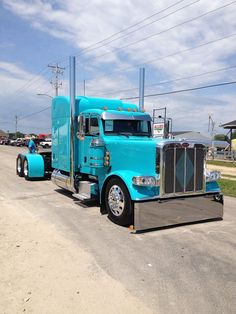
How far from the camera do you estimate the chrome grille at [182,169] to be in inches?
269

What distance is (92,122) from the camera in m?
8.73

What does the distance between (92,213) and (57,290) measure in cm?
410

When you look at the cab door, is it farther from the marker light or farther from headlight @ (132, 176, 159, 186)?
headlight @ (132, 176, 159, 186)

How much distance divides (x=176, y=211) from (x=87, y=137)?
3201mm

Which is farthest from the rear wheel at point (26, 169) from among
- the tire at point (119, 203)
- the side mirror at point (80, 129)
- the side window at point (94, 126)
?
the tire at point (119, 203)

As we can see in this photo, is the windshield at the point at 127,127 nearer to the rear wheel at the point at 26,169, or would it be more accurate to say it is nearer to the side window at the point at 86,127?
the side window at the point at 86,127

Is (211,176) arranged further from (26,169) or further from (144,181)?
(26,169)

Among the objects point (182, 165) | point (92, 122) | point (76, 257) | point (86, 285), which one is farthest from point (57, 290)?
point (92, 122)

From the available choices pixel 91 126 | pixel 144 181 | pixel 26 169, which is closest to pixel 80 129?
pixel 91 126

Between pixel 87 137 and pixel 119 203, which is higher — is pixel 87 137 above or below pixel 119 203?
above

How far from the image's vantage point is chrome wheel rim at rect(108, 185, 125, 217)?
709cm

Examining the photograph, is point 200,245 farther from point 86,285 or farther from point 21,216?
point 21,216

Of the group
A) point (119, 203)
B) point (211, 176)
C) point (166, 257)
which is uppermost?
point (211, 176)

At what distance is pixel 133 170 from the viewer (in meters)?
7.38
